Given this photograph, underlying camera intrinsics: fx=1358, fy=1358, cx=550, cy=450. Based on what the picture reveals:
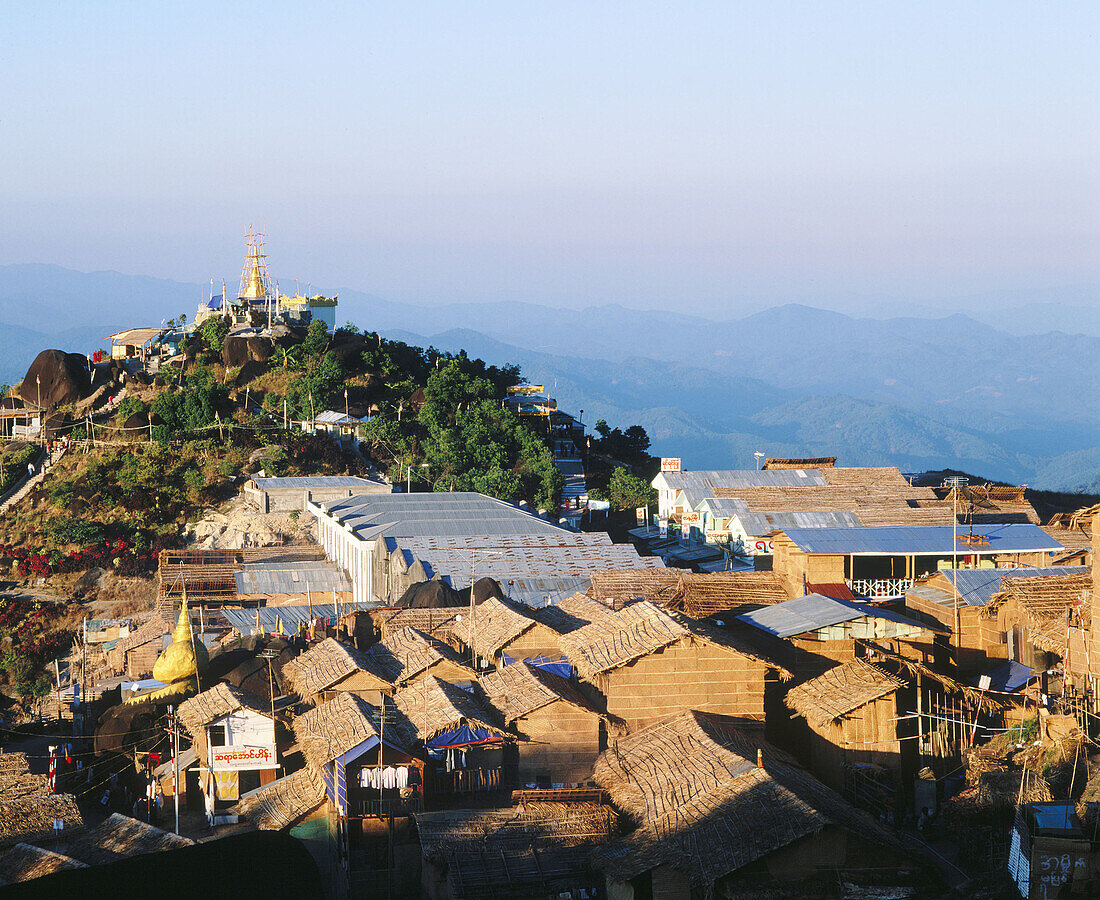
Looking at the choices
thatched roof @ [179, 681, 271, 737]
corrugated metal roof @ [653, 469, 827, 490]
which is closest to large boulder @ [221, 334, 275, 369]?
corrugated metal roof @ [653, 469, 827, 490]

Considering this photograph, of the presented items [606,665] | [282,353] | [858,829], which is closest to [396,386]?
[282,353]

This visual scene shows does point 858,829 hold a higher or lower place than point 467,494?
lower

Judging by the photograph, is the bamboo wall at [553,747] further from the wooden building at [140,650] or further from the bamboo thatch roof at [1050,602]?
the wooden building at [140,650]

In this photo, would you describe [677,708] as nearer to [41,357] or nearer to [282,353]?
[282,353]

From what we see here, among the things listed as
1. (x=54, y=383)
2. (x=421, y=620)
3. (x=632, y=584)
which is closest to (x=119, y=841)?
(x=421, y=620)

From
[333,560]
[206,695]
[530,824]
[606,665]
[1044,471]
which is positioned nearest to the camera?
[530,824]

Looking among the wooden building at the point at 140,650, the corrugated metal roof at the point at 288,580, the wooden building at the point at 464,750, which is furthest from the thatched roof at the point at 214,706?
the corrugated metal roof at the point at 288,580

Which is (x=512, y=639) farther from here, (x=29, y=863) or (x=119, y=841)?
(x=29, y=863)
